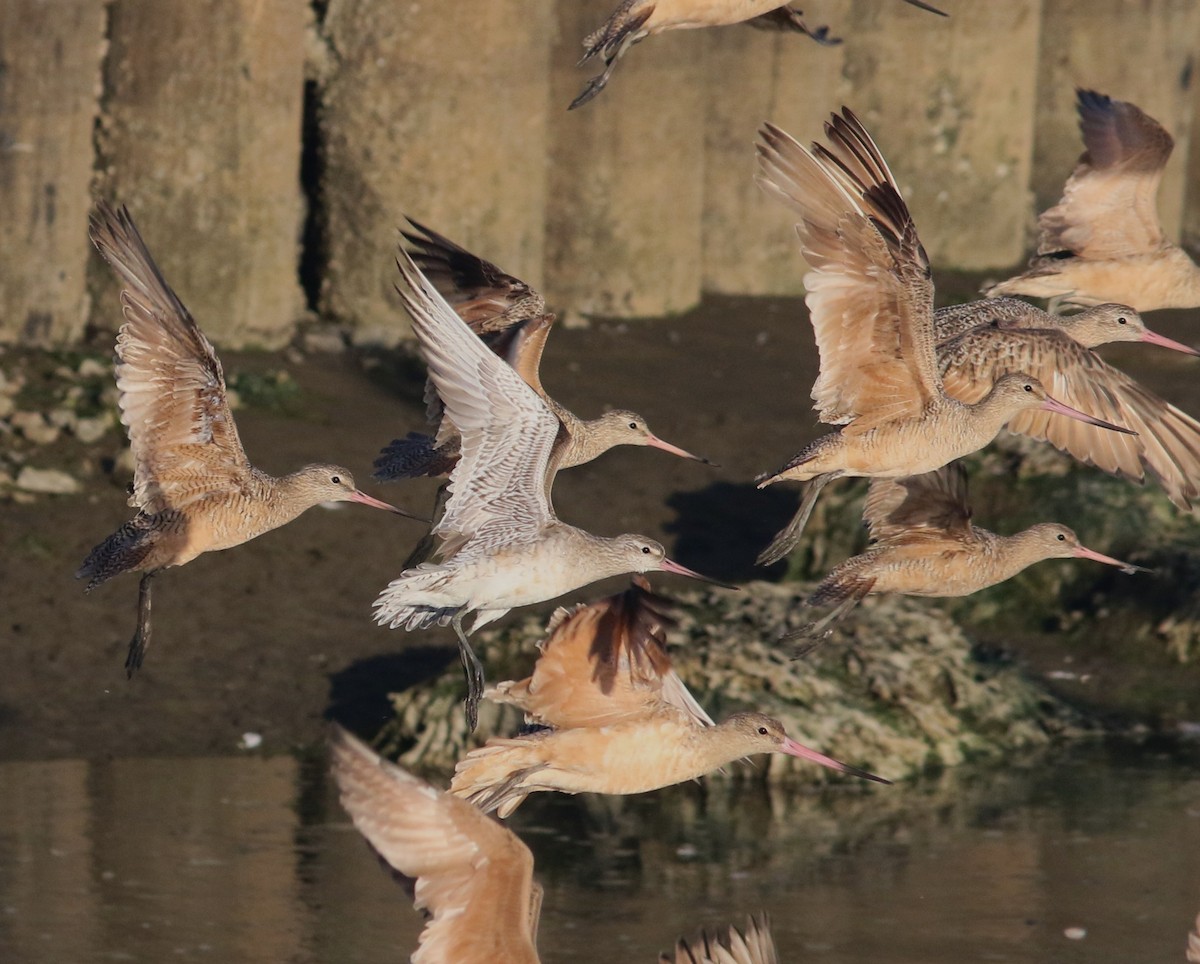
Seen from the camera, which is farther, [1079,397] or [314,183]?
[314,183]

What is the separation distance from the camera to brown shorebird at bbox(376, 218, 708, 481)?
770 centimetres

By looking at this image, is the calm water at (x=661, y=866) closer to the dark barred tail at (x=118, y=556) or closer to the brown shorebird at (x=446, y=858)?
the dark barred tail at (x=118, y=556)

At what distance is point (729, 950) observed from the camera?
6.79 m

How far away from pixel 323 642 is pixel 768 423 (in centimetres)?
360

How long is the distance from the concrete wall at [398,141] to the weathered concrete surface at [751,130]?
1cm

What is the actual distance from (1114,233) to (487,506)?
3416 millimetres

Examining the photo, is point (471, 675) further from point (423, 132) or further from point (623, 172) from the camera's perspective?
point (623, 172)

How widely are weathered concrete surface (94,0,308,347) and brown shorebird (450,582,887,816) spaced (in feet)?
21.0

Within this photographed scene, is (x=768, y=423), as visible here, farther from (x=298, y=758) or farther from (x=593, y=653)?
(x=593, y=653)

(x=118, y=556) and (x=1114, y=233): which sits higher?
(x=1114, y=233)

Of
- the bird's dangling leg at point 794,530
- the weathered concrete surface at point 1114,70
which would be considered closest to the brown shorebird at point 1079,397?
the bird's dangling leg at point 794,530

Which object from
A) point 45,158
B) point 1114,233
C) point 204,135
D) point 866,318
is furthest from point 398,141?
point 866,318

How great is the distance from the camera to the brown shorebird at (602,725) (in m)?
6.83

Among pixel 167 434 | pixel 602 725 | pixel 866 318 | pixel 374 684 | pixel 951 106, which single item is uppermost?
pixel 951 106
